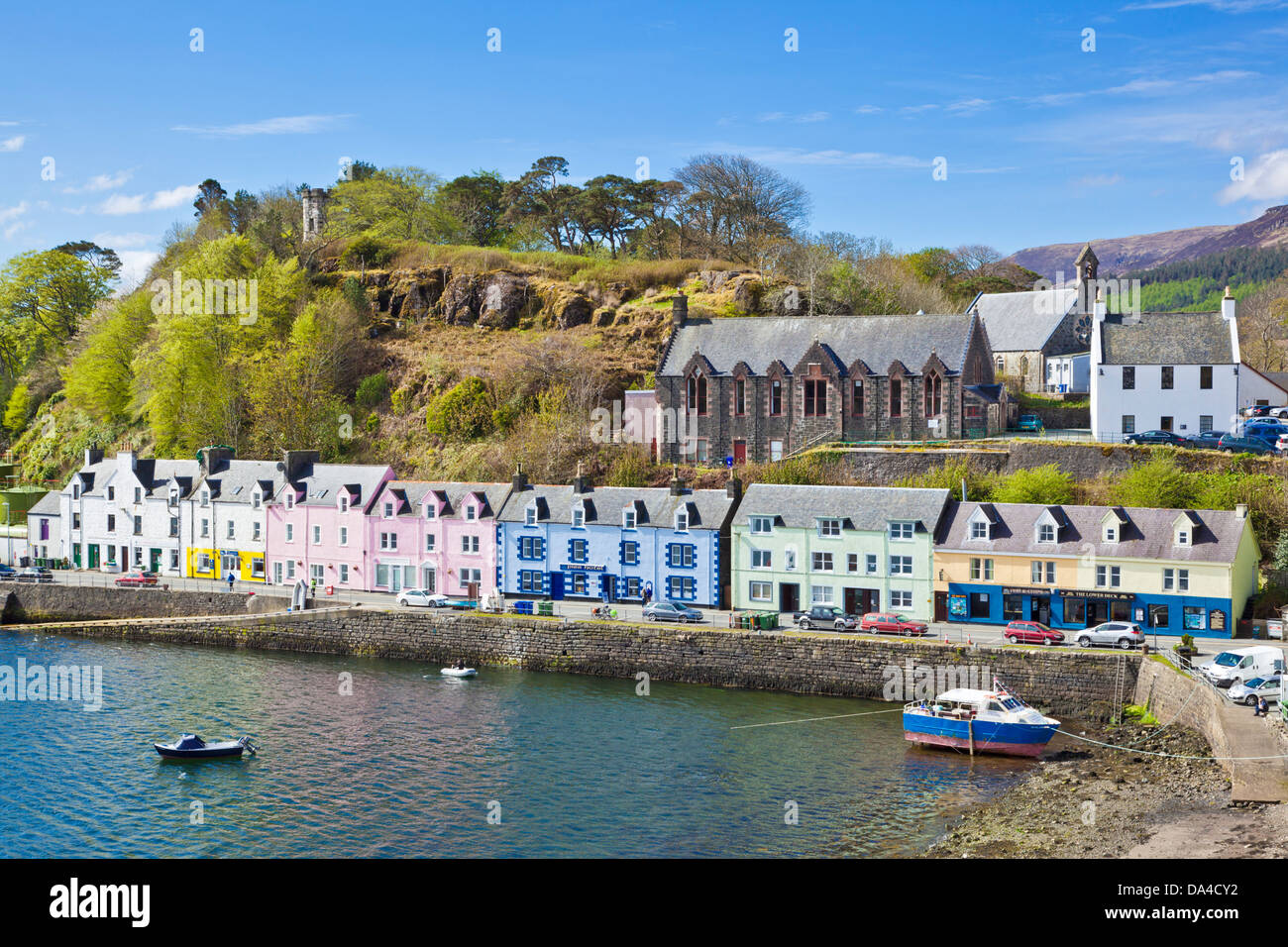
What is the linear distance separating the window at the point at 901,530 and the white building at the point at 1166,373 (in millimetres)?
14348

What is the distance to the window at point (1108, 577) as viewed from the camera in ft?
145

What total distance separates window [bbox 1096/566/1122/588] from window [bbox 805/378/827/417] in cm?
2016

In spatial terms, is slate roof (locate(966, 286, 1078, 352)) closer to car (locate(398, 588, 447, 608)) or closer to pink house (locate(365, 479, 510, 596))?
pink house (locate(365, 479, 510, 596))

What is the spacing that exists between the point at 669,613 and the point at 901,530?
1037cm

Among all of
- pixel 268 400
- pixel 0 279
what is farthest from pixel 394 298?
pixel 0 279

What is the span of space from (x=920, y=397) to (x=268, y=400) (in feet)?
137

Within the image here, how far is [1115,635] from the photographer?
136 ft

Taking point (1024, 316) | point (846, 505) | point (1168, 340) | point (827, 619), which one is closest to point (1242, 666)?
point (827, 619)

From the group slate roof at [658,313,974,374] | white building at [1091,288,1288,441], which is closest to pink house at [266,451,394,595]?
slate roof at [658,313,974,374]

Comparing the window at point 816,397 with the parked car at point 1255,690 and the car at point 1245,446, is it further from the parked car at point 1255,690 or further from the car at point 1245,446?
the parked car at point 1255,690

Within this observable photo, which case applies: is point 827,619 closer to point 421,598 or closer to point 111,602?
point 421,598

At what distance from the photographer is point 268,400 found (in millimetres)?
74125

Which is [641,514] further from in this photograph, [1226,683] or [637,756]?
[1226,683]

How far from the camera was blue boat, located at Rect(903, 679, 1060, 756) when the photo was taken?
35625 millimetres
